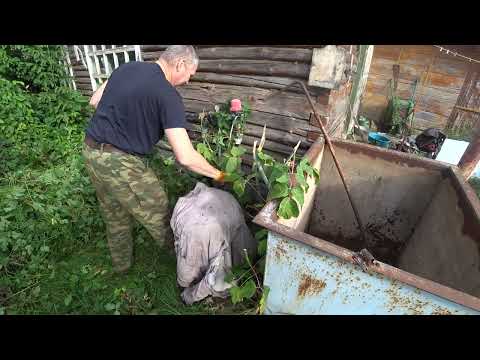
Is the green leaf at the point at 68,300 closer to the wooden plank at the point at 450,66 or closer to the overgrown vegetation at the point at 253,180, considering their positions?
the overgrown vegetation at the point at 253,180

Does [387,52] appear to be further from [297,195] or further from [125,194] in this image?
[125,194]

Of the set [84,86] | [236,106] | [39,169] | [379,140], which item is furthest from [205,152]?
[84,86]

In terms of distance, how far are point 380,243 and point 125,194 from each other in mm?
2440

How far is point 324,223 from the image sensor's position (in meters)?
2.93

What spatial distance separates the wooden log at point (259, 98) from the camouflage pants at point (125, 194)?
5.09ft

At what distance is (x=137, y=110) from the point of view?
6.61 feet

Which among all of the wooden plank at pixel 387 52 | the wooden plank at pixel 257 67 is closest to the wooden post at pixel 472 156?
the wooden plank at pixel 257 67

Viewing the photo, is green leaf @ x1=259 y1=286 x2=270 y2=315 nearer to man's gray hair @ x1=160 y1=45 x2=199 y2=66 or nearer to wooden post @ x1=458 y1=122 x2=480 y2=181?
man's gray hair @ x1=160 y1=45 x2=199 y2=66

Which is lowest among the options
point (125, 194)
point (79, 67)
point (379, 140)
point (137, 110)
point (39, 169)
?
point (39, 169)

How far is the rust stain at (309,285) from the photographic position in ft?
5.30

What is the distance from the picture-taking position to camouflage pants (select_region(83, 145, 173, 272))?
2164mm

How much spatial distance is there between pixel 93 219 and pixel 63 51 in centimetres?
459

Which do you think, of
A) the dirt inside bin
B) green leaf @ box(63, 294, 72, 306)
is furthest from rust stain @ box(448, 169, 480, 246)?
green leaf @ box(63, 294, 72, 306)

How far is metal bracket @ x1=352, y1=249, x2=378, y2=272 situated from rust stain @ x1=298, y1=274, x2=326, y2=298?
0.31 m
